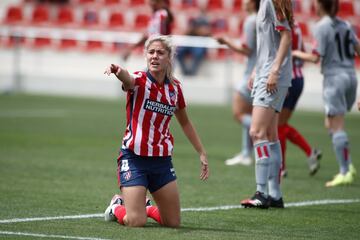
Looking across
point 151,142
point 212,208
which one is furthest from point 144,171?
point 212,208

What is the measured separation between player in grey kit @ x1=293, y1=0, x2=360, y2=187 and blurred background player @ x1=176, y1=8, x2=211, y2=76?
50.4 ft

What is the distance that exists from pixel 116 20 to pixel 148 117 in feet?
72.9

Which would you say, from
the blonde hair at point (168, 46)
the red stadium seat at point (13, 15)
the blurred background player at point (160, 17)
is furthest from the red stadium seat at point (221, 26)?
the blonde hair at point (168, 46)

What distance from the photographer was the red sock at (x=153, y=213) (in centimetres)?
800

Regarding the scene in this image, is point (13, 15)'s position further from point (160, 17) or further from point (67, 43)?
point (160, 17)

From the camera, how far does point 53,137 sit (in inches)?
619

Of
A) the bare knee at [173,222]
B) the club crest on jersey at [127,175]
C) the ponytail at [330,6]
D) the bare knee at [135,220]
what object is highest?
the ponytail at [330,6]

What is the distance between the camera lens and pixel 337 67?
1128 cm

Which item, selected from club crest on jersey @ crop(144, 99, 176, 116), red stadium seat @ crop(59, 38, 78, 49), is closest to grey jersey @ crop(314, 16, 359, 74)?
club crest on jersey @ crop(144, 99, 176, 116)

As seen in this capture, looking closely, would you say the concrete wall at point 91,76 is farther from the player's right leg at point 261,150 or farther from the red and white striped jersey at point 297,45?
the player's right leg at point 261,150

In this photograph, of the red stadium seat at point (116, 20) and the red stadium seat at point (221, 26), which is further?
the red stadium seat at point (116, 20)

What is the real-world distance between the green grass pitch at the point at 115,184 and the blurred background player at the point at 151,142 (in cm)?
20

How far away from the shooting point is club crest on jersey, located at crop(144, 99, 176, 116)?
791cm

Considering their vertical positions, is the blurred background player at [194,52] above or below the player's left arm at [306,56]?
above
